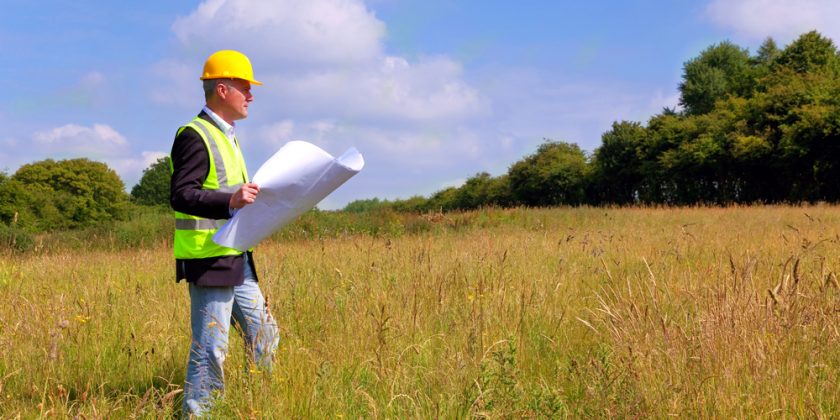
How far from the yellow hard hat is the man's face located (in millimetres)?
52

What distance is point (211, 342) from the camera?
9.46 ft

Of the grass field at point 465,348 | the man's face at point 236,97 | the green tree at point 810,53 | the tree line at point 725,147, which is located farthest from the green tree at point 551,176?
the man's face at point 236,97

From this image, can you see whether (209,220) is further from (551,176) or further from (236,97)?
(551,176)

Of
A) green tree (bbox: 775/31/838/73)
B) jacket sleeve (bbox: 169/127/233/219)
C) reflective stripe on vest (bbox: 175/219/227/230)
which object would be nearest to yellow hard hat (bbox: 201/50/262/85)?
jacket sleeve (bbox: 169/127/233/219)

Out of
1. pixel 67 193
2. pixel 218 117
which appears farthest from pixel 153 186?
pixel 218 117

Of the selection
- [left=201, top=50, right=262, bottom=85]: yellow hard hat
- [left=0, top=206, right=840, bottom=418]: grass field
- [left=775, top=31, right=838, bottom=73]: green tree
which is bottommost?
[left=0, top=206, right=840, bottom=418]: grass field

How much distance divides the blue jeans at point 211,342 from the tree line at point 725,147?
16163 mm

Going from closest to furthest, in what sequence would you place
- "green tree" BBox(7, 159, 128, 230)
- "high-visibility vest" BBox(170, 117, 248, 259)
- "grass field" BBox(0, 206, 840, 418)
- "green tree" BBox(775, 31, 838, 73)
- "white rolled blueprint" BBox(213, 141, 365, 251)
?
"white rolled blueprint" BBox(213, 141, 365, 251)
"grass field" BBox(0, 206, 840, 418)
"high-visibility vest" BBox(170, 117, 248, 259)
"green tree" BBox(775, 31, 838, 73)
"green tree" BBox(7, 159, 128, 230)

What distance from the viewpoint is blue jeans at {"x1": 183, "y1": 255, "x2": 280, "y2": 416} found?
2.87m

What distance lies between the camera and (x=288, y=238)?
13.7 meters

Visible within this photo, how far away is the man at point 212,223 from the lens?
9.20ft

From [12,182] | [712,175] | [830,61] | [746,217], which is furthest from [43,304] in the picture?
[12,182]

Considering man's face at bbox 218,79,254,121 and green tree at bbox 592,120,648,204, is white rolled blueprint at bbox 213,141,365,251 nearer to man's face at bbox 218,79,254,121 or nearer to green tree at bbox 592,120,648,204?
man's face at bbox 218,79,254,121

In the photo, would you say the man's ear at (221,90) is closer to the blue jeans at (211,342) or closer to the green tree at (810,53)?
the blue jeans at (211,342)
